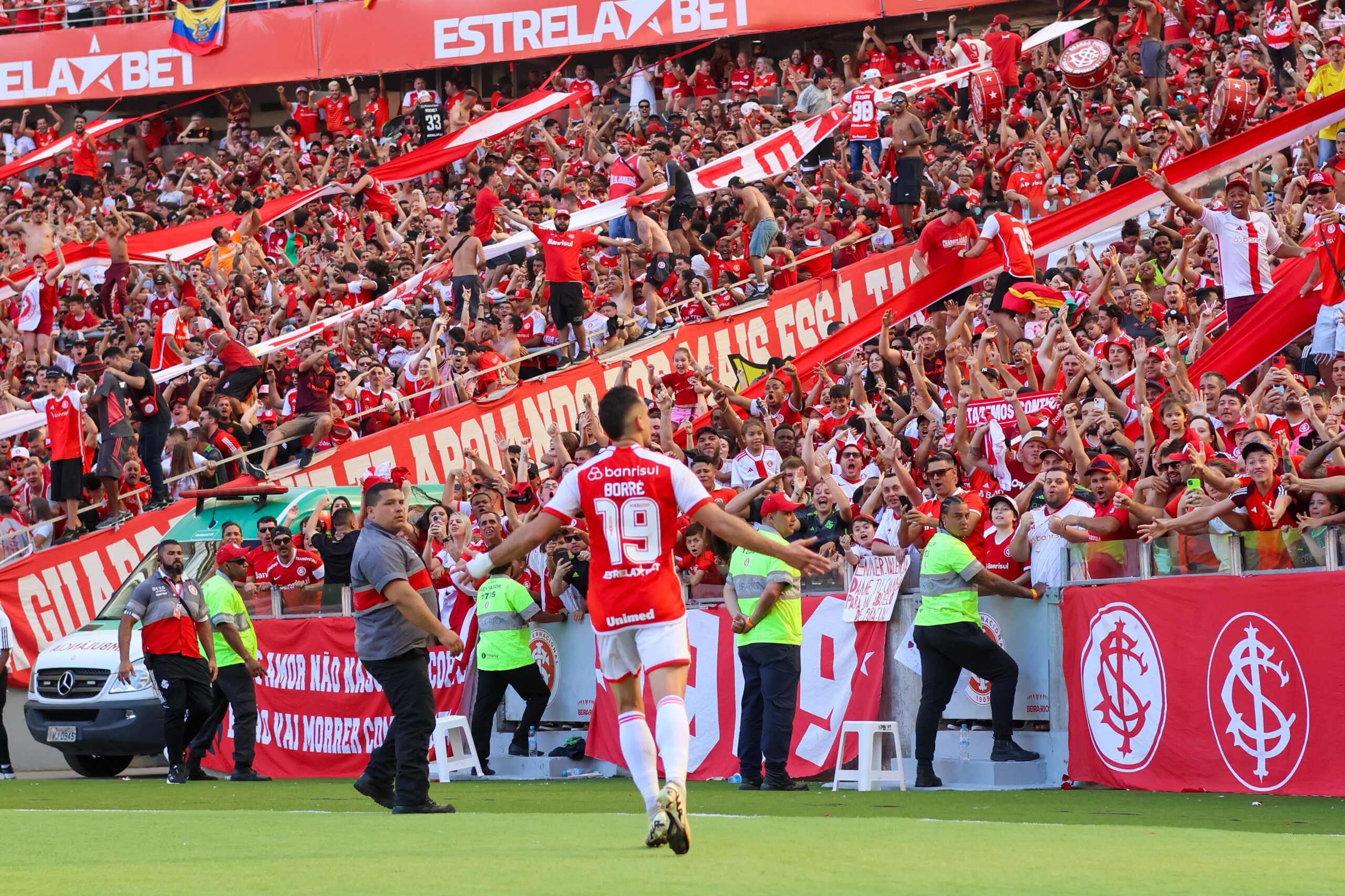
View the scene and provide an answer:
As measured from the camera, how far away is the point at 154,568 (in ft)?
57.5

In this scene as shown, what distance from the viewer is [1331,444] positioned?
10031 millimetres

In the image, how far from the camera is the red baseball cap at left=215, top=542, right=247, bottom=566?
1632cm

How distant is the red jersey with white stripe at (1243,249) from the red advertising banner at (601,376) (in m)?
6.82

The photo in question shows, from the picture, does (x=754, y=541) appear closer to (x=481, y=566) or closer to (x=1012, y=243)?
(x=481, y=566)

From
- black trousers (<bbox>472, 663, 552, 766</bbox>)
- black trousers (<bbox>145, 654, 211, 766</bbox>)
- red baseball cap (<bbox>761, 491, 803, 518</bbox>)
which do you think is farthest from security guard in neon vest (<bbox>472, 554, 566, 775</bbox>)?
red baseball cap (<bbox>761, 491, 803, 518</bbox>)

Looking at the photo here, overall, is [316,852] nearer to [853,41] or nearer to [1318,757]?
[1318,757]

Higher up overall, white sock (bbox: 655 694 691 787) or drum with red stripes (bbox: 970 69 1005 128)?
drum with red stripes (bbox: 970 69 1005 128)

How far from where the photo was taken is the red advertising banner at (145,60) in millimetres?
36375

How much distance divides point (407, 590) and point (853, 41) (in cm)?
2495

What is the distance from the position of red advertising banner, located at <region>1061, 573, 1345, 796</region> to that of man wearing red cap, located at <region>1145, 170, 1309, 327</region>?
4.52 meters

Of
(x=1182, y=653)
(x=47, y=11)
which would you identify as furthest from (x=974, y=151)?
(x=47, y=11)

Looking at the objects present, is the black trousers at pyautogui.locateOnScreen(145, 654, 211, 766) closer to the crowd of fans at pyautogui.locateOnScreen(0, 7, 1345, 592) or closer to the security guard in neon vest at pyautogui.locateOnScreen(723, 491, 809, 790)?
the crowd of fans at pyautogui.locateOnScreen(0, 7, 1345, 592)

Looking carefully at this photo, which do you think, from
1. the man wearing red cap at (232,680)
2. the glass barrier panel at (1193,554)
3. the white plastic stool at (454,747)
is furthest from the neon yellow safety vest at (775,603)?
the man wearing red cap at (232,680)

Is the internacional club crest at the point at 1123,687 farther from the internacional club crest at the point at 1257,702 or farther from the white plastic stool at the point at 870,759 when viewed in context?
the white plastic stool at the point at 870,759
